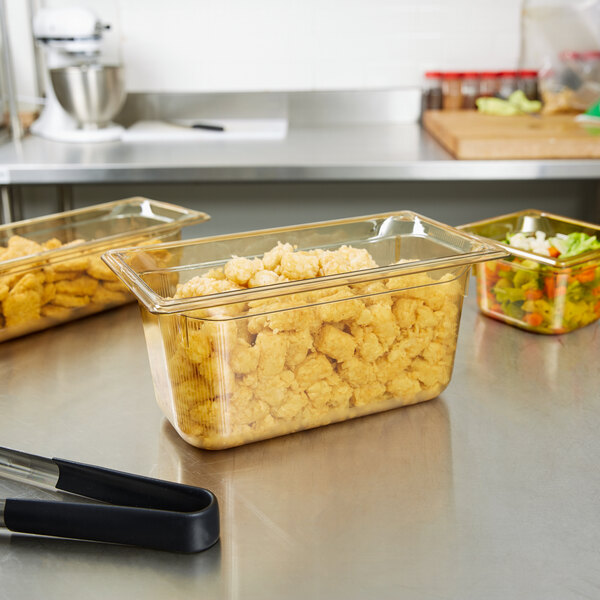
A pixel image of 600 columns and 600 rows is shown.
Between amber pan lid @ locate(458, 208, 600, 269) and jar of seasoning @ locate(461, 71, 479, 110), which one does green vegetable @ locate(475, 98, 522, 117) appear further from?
amber pan lid @ locate(458, 208, 600, 269)

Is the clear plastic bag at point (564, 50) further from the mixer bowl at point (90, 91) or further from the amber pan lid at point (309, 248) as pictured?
the amber pan lid at point (309, 248)

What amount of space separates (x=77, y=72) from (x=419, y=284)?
1965 mm

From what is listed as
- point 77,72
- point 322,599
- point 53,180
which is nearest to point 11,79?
point 77,72

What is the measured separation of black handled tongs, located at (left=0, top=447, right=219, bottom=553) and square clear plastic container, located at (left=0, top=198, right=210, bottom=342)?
0.41m

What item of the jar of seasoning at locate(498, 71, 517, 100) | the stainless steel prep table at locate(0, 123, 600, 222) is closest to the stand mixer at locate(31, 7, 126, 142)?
the stainless steel prep table at locate(0, 123, 600, 222)

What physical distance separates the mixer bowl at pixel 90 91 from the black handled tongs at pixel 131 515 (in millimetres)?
2035

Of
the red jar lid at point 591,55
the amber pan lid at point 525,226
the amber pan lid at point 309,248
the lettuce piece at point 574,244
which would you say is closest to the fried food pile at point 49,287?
the amber pan lid at point 309,248

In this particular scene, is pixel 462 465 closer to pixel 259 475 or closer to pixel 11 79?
pixel 259 475

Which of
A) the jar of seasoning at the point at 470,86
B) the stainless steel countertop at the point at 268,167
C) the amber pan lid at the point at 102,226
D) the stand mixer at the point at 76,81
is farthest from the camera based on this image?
the jar of seasoning at the point at 470,86

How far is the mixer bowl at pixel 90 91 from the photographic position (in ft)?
7.86

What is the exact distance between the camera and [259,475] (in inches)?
27.7

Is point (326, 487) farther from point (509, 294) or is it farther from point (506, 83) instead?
point (506, 83)

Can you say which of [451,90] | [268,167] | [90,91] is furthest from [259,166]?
[451,90]

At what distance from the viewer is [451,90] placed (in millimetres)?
2738
